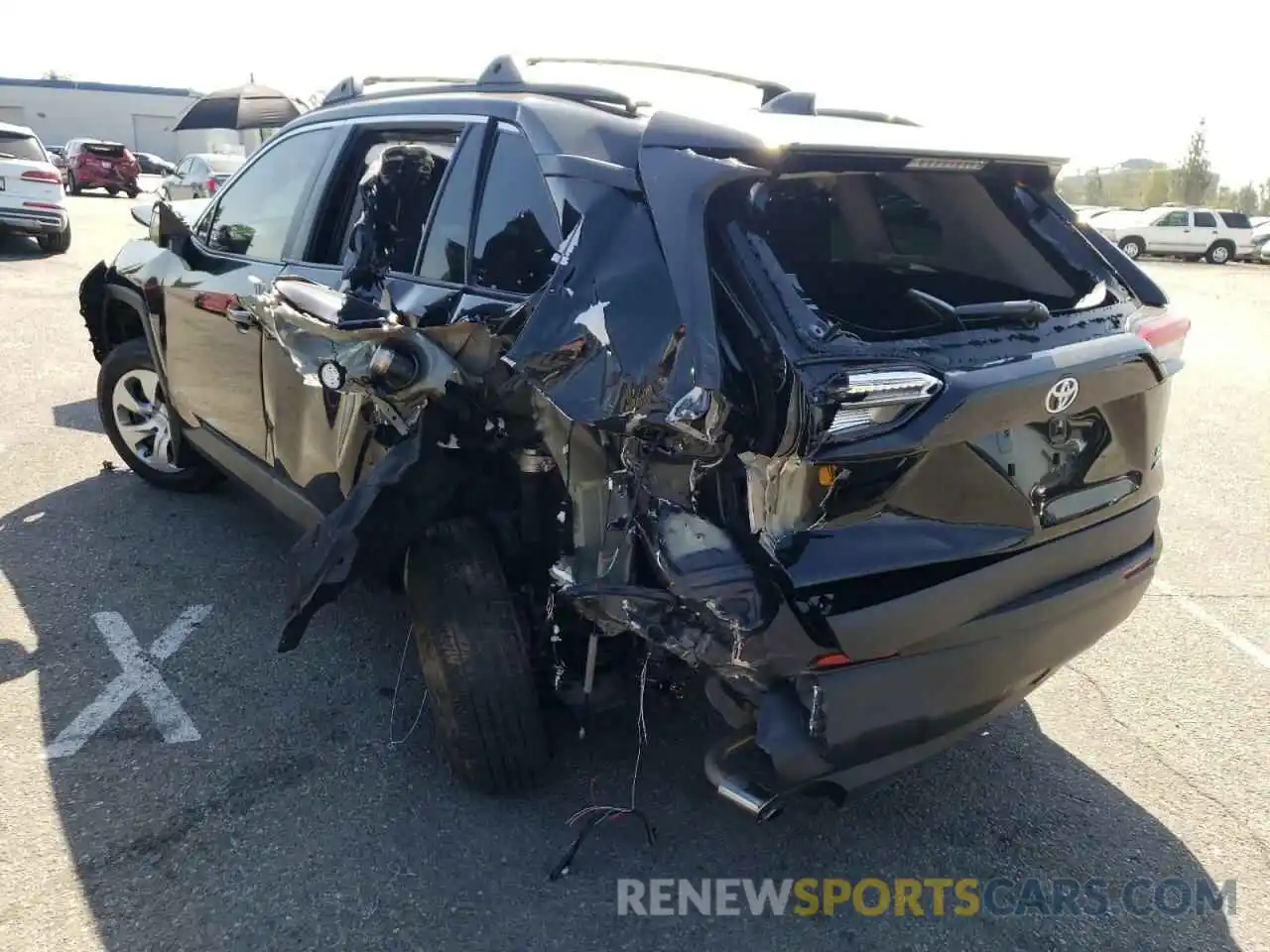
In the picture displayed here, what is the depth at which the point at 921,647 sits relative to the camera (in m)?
2.27

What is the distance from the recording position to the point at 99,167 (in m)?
30.2

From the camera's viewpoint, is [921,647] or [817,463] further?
[921,647]

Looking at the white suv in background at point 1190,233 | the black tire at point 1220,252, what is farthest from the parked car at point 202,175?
the black tire at point 1220,252

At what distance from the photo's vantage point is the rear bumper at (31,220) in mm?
14273

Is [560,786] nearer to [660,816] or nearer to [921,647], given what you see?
[660,816]

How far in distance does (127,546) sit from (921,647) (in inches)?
Answer: 150

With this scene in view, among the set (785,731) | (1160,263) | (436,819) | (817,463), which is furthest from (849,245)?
(1160,263)

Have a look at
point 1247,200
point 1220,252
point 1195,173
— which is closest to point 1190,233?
point 1220,252

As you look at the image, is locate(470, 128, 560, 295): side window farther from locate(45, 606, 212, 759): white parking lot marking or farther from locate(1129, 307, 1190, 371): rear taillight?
locate(45, 606, 212, 759): white parking lot marking

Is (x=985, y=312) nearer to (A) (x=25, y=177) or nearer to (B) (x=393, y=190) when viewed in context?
(B) (x=393, y=190)

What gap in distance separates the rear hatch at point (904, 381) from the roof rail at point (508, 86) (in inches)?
25.5

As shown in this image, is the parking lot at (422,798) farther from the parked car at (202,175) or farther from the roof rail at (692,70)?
the parked car at (202,175)

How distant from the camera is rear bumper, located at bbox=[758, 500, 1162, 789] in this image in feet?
7.13

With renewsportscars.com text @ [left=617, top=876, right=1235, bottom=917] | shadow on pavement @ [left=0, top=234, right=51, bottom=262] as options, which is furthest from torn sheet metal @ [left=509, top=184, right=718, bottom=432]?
shadow on pavement @ [left=0, top=234, right=51, bottom=262]
